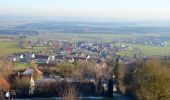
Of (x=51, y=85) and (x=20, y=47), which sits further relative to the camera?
(x=20, y=47)

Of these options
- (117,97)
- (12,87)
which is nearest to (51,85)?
(12,87)

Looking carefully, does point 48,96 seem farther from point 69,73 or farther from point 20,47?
point 20,47

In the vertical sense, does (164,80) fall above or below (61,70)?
above

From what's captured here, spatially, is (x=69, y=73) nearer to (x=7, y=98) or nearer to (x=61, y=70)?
(x=61, y=70)

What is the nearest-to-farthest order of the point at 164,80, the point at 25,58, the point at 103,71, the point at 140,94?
1. the point at 164,80
2. the point at 140,94
3. the point at 103,71
4. the point at 25,58

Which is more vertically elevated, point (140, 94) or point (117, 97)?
point (140, 94)

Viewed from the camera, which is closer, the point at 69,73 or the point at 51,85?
the point at 51,85

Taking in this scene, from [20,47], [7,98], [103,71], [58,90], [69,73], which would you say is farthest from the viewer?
[20,47]

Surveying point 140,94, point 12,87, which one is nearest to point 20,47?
point 12,87

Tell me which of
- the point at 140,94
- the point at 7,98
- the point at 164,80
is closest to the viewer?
the point at 164,80
